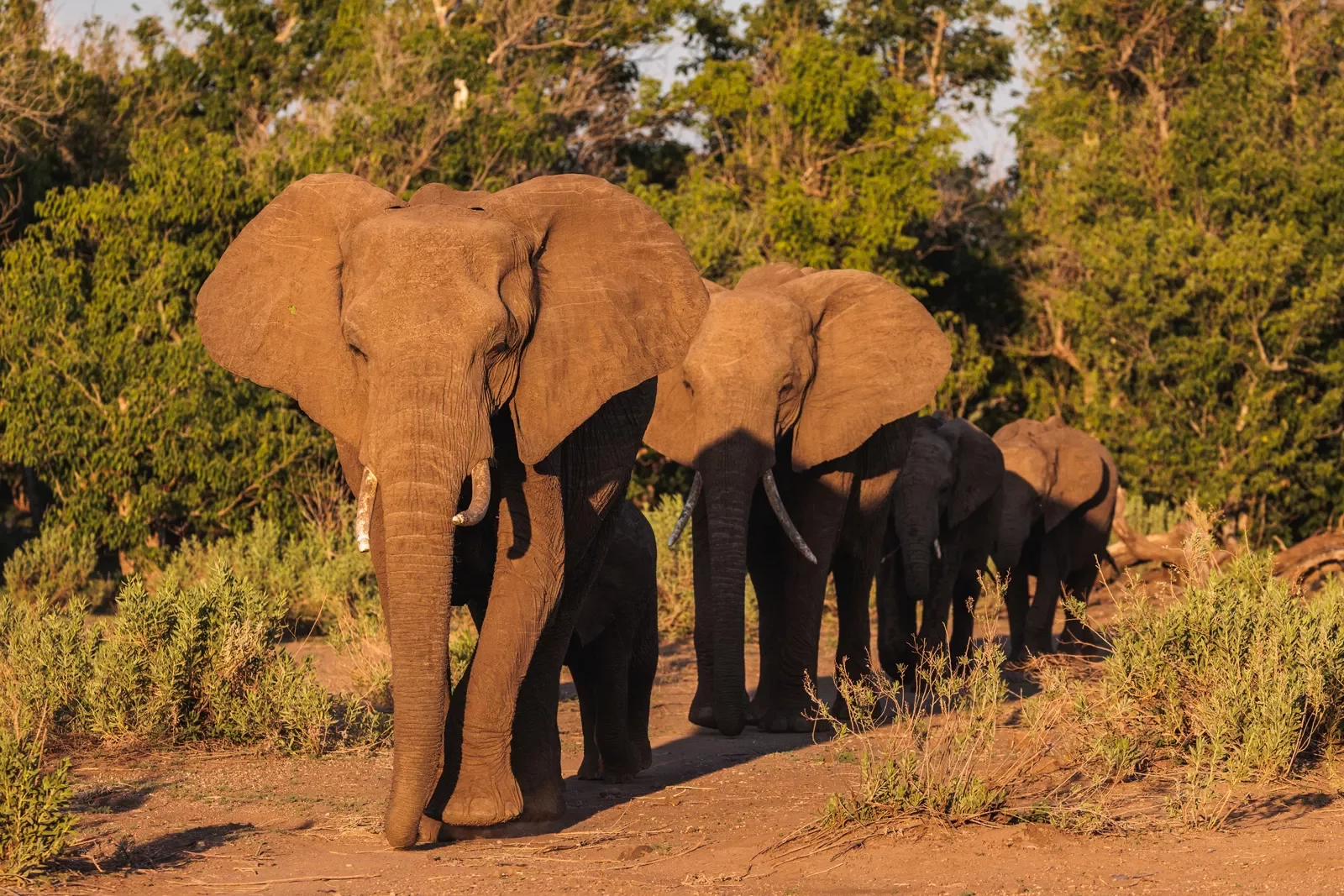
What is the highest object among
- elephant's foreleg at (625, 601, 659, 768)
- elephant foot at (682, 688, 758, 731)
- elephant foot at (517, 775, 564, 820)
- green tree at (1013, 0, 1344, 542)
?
green tree at (1013, 0, 1344, 542)

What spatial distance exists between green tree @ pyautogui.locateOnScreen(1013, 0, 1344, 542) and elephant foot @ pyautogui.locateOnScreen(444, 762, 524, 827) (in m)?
17.1

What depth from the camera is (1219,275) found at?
72.0 ft

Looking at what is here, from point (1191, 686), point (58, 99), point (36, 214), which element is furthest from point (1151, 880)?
point (58, 99)

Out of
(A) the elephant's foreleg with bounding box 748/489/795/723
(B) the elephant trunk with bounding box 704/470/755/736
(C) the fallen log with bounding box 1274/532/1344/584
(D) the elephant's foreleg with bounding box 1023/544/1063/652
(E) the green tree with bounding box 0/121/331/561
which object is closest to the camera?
(B) the elephant trunk with bounding box 704/470/755/736

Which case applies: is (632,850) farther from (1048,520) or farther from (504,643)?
(1048,520)

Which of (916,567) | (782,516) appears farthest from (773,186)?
(782,516)

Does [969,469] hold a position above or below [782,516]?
above

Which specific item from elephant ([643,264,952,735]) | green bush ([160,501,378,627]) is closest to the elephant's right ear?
elephant ([643,264,952,735])

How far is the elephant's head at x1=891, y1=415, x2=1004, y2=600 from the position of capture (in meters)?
11.4

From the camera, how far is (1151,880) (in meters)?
5.73

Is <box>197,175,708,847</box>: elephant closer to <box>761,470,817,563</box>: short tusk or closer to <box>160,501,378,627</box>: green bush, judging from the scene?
<box>761,470,817,563</box>: short tusk

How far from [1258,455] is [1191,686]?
14785 millimetres

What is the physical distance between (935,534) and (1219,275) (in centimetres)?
1179

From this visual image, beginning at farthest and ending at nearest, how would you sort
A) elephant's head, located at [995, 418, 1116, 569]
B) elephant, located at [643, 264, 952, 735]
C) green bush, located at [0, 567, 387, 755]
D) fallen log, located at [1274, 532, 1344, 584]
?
fallen log, located at [1274, 532, 1344, 584]
elephant's head, located at [995, 418, 1116, 569]
elephant, located at [643, 264, 952, 735]
green bush, located at [0, 567, 387, 755]
